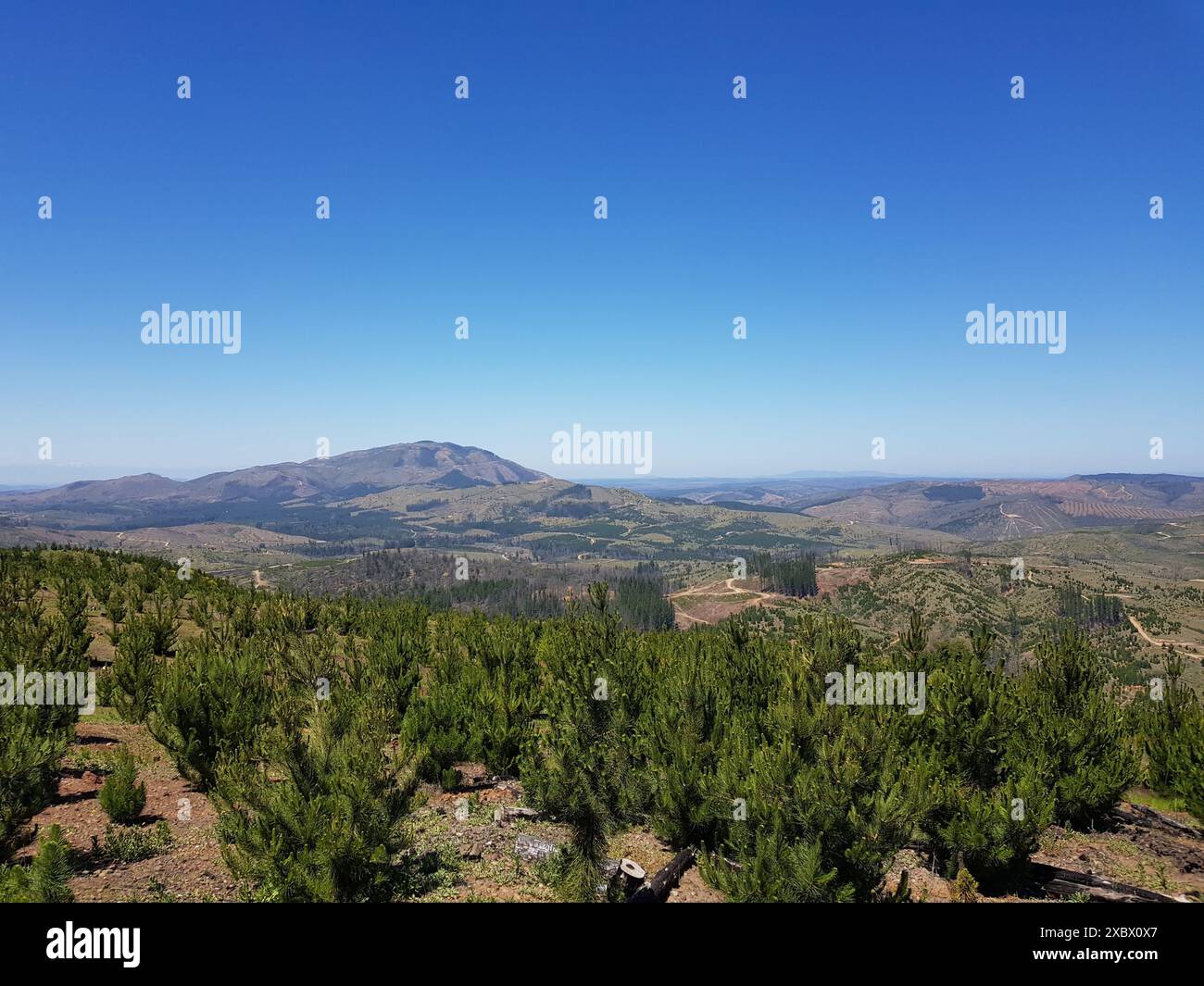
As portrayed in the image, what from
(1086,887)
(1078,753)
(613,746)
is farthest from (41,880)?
(1078,753)

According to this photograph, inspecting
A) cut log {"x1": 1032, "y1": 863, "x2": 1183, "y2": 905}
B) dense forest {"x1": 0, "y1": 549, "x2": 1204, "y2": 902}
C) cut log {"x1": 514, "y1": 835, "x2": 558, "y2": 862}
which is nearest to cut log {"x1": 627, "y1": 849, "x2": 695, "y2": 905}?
dense forest {"x1": 0, "y1": 549, "x2": 1204, "y2": 902}

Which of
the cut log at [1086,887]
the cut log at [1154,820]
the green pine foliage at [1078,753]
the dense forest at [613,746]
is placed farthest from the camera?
the cut log at [1154,820]

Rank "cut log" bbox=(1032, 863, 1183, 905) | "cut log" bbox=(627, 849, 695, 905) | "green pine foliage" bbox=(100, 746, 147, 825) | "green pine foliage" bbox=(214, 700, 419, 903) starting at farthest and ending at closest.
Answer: "green pine foliage" bbox=(100, 746, 147, 825), "cut log" bbox=(627, 849, 695, 905), "cut log" bbox=(1032, 863, 1183, 905), "green pine foliage" bbox=(214, 700, 419, 903)

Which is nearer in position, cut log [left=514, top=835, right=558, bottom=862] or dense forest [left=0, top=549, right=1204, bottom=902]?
dense forest [left=0, top=549, right=1204, bottom=902]

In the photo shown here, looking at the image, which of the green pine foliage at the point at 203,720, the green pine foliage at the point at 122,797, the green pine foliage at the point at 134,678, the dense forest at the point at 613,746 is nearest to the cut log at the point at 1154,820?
the dense forest at the point at 613,746

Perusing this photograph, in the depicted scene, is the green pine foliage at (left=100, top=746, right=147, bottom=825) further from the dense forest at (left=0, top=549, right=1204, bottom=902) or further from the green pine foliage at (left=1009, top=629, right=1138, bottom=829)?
the green pine foliage at (left=1009, top=629, right=1138, bottom=829)

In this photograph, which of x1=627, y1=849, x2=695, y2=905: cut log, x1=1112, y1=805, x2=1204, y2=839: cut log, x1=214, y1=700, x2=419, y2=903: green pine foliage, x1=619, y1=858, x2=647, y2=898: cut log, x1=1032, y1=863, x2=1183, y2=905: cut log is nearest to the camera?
x1=214, y1=700, x2=419, y2=903: green pine foliage

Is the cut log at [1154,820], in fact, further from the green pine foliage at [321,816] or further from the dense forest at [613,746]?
the green pine foliage at [321,816]
